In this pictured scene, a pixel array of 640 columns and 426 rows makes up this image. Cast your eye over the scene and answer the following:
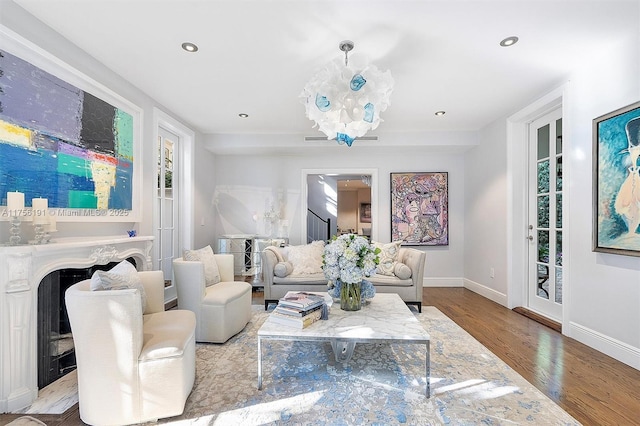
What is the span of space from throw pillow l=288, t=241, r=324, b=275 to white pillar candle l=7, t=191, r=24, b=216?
2.67m

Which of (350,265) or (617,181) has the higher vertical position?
(617,181)

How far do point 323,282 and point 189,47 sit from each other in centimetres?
280

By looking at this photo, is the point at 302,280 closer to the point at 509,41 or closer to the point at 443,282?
the point at 443,282

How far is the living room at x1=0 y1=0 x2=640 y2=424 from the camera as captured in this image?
2.38m

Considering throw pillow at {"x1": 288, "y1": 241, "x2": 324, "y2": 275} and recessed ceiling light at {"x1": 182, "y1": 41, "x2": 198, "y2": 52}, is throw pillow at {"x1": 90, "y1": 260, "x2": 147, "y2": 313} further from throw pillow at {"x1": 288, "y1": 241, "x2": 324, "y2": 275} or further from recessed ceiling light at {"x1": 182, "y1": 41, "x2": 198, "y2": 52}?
throw pillow at {"x1": 288, "y1": 241, "x2": 324, "y2": 275}

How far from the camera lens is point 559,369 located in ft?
7.64

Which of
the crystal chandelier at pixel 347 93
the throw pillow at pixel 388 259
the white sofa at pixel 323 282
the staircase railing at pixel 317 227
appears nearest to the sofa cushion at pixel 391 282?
the white sofa at pixel 323 282

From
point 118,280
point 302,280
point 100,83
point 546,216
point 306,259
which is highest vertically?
point 100,83

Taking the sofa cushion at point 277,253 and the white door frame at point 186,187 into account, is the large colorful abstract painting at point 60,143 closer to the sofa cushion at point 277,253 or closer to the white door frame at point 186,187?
the white door frame at point 186,187

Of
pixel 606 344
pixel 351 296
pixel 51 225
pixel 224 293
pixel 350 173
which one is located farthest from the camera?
pixel 350 173

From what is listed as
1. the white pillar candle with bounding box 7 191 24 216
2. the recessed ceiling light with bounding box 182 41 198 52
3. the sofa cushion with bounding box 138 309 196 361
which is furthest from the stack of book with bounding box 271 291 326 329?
the recessed ceiling light with bounding box 182 41 198 52

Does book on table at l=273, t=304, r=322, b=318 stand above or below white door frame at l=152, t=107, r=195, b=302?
below

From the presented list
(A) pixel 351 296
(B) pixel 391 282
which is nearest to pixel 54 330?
(A) pixel 351 296

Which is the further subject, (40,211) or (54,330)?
(54,330)
